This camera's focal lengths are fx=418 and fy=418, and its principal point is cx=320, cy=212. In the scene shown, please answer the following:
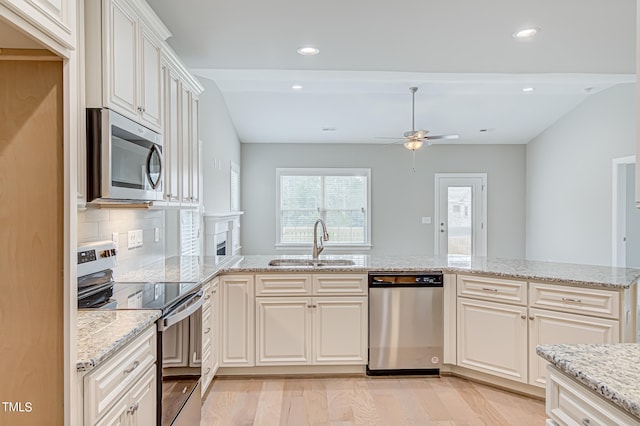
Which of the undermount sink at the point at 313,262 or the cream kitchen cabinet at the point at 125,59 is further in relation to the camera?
the undermount sink at the point at 313,262

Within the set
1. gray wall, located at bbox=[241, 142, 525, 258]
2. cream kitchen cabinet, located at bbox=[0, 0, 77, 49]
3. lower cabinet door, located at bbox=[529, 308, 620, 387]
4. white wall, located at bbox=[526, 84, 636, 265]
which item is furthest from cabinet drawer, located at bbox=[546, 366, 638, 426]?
gray wall, located at bbox=[241, 142, 525, 258]

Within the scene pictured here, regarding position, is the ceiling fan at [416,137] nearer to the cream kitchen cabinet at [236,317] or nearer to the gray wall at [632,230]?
the gray wall at [632,230]

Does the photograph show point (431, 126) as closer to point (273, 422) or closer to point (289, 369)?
point (289, 369)

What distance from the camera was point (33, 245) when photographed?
1.20 m

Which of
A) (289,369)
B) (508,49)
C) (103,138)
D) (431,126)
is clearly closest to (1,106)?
(103,138)

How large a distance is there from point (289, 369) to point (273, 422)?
26.3 inches

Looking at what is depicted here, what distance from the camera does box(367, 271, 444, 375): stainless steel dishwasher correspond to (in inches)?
126

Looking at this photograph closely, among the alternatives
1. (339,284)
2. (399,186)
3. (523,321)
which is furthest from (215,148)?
(523,321)

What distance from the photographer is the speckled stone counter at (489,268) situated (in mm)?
2678

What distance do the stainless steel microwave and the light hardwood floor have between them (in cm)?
152

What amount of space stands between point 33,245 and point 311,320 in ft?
7.38

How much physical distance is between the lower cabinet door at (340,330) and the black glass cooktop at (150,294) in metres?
1.11

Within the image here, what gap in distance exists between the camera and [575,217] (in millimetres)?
6660

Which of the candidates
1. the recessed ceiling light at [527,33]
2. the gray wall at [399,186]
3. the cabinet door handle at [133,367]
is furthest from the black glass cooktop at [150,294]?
the gray wall at [399,186]
